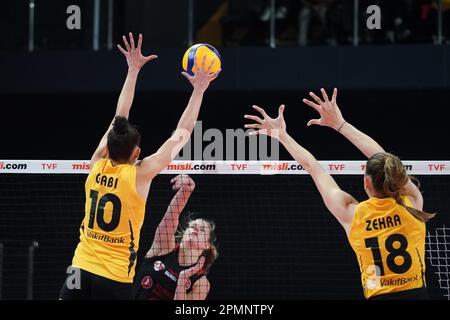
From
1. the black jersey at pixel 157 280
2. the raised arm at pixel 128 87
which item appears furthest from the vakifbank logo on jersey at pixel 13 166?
the raised arm at pixel 128 87

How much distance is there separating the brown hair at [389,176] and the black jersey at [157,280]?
8.52ft

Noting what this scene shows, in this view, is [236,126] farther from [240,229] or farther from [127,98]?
[127,98]

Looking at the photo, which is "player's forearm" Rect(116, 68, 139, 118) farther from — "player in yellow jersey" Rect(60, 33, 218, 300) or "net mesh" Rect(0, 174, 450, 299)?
"net mesh" Rect(0, 174, 450, 299)

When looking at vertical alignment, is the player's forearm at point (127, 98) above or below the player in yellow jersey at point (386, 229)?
above

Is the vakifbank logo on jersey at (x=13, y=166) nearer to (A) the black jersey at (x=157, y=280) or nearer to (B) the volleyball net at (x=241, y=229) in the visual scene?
(A) the black jersey at (x=157, y=280)

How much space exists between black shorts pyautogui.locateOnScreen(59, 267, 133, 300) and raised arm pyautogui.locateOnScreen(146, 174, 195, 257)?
1728 mm

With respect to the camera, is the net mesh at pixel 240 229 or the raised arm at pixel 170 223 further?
the net mesh at pixel 240 229

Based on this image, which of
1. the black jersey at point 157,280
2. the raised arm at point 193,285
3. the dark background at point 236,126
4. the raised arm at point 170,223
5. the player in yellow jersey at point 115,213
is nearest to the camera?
the player in yellow jersey at point 115,213

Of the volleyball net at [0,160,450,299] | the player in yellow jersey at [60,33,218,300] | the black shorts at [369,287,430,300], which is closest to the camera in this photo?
the black shorts at [369,287,430,300]

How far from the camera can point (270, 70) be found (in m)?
11.1

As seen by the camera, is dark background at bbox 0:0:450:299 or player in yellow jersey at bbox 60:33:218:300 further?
dark background at bbox 0:0:450:299

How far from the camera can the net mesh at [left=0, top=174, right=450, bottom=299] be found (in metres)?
10.4

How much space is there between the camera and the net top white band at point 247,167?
717cm

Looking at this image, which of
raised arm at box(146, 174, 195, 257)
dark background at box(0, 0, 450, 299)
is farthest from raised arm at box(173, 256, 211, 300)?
dark background at box(0, 0, 450, 299)
